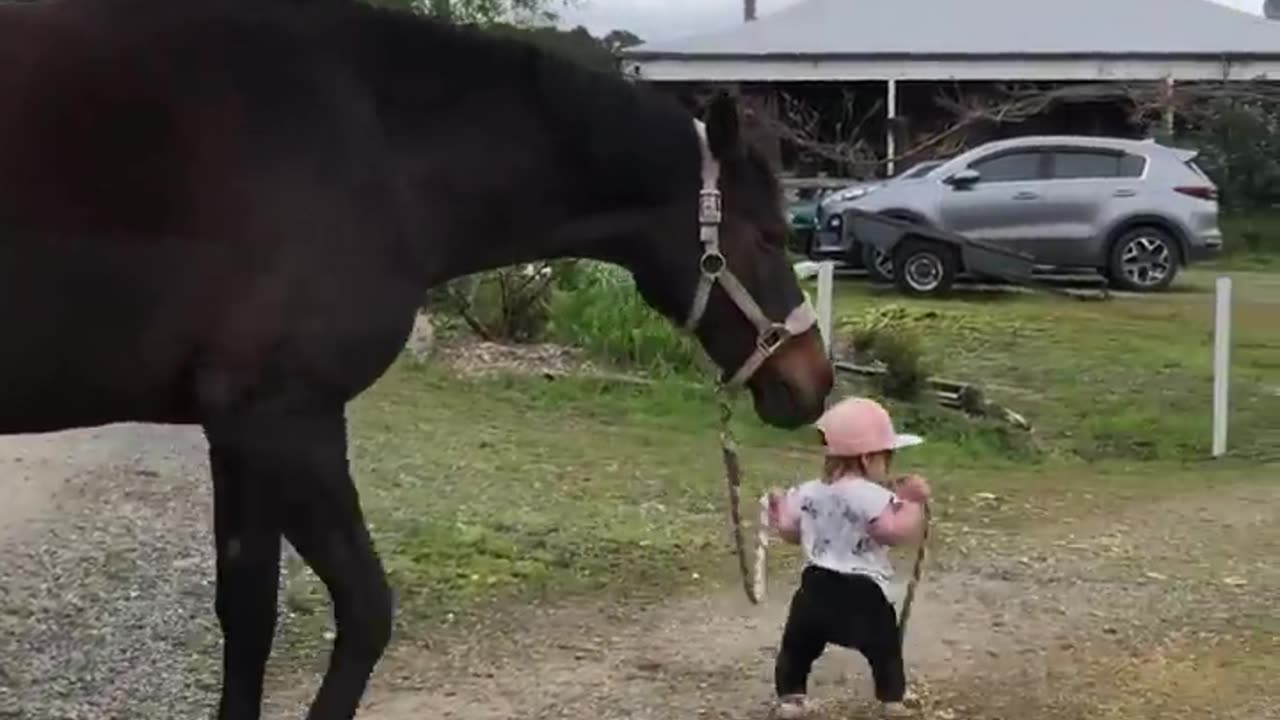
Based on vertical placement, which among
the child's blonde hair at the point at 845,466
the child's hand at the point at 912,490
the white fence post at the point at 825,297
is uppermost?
the child's blonde hair at the point at 845,466

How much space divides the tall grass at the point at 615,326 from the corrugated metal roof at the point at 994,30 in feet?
47.0

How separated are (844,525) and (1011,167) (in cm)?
1454

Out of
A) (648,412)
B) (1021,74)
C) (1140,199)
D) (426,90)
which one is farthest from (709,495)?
(1021,74)

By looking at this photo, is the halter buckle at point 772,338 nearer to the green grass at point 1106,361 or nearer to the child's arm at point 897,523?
the child's arm at point 897,523

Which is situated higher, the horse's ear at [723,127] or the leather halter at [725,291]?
the horse's ear at [723,127]

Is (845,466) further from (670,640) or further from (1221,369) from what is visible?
(1221,369)

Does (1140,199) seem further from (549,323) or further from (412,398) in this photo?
(412,398)

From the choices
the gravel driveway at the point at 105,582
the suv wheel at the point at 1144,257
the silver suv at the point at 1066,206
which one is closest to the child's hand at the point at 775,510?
the gravel driveway at the point at 105,582

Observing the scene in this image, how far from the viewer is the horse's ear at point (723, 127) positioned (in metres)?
3.62

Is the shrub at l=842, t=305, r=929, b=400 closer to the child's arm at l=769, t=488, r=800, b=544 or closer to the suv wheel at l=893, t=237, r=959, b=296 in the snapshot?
the suv wheel at l=893, t=237, r=959, b=296

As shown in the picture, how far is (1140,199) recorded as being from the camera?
57.7ft

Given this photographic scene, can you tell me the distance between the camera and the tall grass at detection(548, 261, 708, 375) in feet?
37.7

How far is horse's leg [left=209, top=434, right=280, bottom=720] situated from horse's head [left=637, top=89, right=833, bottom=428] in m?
1.00

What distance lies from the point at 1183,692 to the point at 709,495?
3031 millimetres
